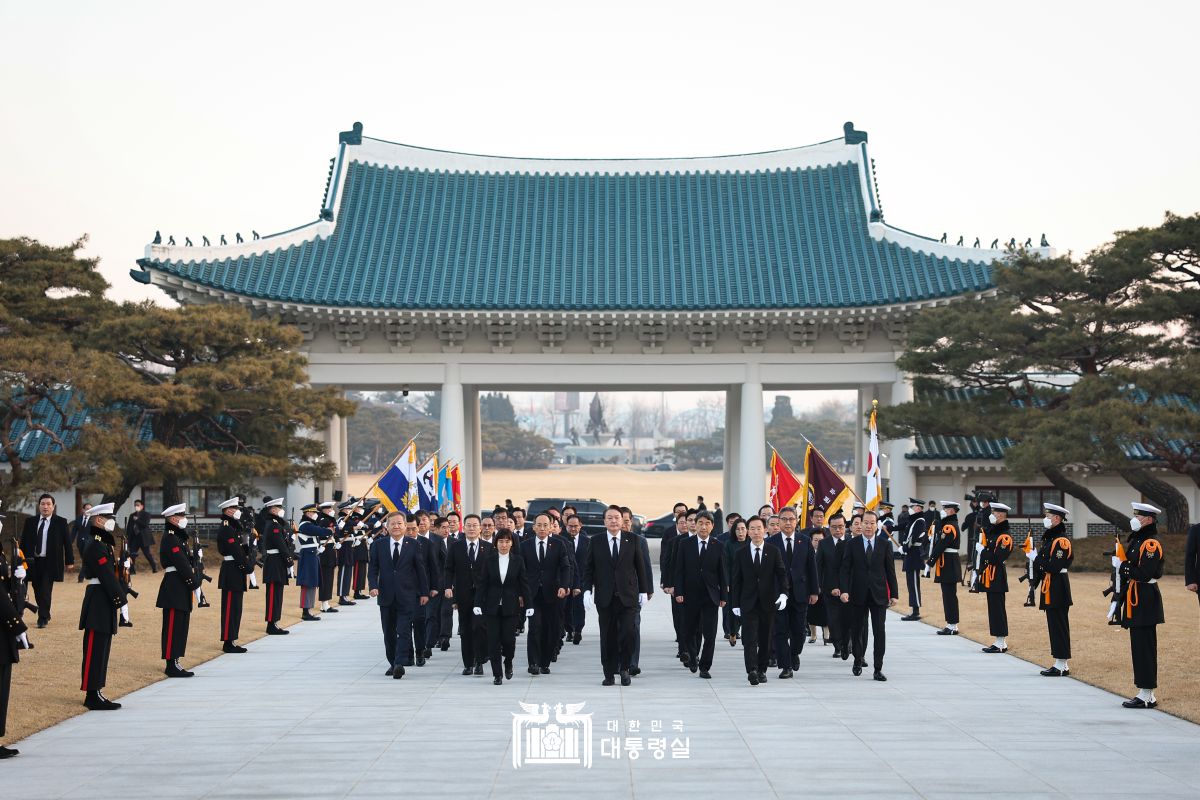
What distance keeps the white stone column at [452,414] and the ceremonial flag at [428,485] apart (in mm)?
5544

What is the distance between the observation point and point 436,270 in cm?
3284

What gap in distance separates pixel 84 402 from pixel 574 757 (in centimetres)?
2207

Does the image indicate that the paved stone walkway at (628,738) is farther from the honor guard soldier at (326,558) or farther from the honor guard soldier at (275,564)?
the honor guard soldier at (326,558)

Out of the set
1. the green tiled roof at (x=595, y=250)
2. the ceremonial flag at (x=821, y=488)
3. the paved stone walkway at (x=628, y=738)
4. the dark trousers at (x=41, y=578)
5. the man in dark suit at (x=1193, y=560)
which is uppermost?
the green tiled roof at (x=595, y=250)

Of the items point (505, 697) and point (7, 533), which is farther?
point (7, 533)

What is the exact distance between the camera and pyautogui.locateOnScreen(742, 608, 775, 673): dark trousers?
13398 mm

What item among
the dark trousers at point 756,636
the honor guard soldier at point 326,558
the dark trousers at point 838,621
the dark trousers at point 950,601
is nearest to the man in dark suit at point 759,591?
the dark trousers at point 756,636

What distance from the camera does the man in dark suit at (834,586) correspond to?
50.2 feet

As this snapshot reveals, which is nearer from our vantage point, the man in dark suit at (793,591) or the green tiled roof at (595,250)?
the man in dark suit at (793,591)

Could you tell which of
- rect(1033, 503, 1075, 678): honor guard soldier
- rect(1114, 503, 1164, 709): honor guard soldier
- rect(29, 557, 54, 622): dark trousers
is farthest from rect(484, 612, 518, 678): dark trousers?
rect(29, 557, 54, 622): dark trousers

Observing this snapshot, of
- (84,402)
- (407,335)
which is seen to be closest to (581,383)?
(407,335)

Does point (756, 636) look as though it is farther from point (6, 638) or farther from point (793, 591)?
point (6, 638)

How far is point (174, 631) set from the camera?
1391cm

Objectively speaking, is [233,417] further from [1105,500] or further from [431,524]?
[1105,500]
